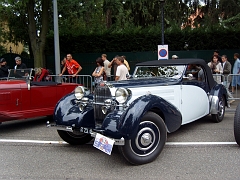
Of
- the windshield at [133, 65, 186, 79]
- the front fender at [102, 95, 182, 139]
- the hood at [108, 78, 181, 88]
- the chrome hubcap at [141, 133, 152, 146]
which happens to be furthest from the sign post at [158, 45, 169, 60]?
the chrome hubcap at [141, 133, 152, 146]

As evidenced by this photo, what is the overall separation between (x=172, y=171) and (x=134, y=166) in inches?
23.2

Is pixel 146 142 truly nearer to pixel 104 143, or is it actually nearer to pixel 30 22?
pixel 104 143

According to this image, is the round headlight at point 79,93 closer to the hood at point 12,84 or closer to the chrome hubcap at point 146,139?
the chrome hubcap at point 146,139

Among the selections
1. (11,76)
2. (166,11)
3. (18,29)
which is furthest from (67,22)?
(11,76)

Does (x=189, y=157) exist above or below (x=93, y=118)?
below

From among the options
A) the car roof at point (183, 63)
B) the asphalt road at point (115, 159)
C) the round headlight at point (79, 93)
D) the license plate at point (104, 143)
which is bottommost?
the asphalt road at point (115, 159)

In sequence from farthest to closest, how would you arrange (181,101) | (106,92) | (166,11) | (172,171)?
(166,11), (181,101), (106,92), (172,171)

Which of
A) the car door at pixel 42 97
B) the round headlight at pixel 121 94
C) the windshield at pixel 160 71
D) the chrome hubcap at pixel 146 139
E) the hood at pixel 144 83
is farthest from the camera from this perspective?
the car door at pixel 42 97

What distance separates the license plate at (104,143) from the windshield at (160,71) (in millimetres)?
2504

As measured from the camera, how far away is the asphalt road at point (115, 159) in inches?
162

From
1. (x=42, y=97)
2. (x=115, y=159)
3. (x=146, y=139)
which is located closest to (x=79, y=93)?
(x=115, y=159)

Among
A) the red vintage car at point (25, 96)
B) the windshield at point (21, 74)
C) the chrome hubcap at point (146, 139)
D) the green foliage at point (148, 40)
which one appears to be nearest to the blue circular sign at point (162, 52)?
the red vintage car at point (25, 96)

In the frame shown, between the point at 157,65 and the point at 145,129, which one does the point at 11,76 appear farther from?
the point at 145,129

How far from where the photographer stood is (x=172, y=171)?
418 cm
